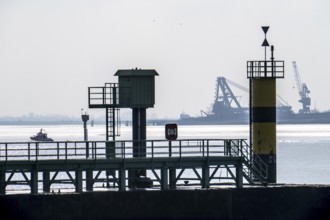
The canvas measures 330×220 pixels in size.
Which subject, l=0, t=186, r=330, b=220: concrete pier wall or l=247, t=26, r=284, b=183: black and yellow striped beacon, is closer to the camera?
l=0, t=186, r=330, b=220: concrete pier wall

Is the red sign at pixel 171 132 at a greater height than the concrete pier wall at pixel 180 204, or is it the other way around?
the red sign at pixel 171 132

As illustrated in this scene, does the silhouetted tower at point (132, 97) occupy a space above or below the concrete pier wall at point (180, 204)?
above

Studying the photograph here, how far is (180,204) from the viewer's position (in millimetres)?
47531

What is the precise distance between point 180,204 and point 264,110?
823cm

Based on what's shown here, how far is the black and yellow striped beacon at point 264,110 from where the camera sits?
176ft

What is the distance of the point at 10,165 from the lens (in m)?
46.2

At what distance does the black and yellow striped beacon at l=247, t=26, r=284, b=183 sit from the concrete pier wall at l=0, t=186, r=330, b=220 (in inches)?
155

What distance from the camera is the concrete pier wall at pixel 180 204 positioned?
4528 centimetres

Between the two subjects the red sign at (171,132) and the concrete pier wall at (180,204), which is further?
the red sign at (171,132)

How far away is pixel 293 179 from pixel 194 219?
55773 millimetres

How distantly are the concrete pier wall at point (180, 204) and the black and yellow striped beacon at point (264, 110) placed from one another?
12.9 ft

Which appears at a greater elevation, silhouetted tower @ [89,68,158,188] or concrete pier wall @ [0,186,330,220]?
silhouetted tower @ [89,68,158,188]

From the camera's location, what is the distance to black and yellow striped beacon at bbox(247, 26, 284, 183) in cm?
5350

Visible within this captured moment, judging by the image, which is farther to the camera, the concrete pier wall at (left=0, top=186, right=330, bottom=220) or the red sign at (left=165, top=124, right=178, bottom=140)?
the red sign at (left=165, top=124, right=178, bottom=140)
